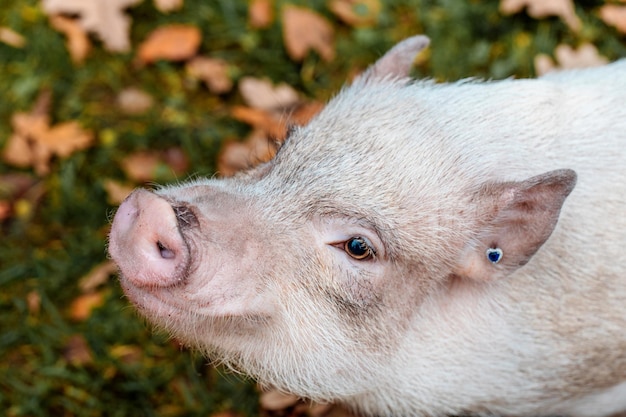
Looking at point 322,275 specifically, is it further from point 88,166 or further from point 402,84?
point 88,166

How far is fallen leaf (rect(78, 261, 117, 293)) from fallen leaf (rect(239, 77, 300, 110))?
1379 millimetres

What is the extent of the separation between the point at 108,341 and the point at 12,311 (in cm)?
57

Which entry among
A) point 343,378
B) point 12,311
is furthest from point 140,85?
point 343,378

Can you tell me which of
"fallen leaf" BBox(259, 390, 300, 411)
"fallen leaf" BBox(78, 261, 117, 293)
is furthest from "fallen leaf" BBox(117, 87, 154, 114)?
"fallen leaf" BBox(259, 390, 300, 411)

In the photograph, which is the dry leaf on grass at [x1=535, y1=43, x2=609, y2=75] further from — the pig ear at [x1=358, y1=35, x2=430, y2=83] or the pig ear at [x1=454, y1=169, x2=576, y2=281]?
the pig ear at [x1=454, y1=169, x2=576, y2=281]

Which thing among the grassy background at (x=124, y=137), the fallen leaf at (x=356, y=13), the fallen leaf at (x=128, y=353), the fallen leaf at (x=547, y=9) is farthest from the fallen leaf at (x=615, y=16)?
the fallen leaf at (x=128, y=353)

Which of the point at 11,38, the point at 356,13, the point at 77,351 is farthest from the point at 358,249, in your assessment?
the point at 11,38

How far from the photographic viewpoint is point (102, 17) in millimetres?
5508

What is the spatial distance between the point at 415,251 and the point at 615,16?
10.1ft

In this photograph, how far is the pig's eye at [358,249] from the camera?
298 centimetres

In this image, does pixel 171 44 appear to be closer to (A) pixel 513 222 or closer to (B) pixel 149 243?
(B) pixel 149 243

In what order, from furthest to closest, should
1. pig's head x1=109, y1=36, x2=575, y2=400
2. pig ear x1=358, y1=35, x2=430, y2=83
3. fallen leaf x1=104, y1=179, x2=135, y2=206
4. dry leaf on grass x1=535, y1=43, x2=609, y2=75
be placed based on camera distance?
dry leaf on grass x1=535, y1=43, x2=609, y2=75 → fallen leaf x1=104, y1=179, x2=135, y2=206 → pig ear x1=358, y1=35, x2=430, y2=83 → pig's head x1=109, y1=36, x2=575, y2=400

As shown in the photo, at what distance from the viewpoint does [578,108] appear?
11.1 ft

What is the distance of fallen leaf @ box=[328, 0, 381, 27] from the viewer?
557 cm
